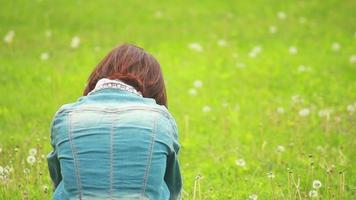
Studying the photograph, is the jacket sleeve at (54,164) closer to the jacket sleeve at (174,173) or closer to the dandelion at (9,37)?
the jacket sleeve at (174,173)

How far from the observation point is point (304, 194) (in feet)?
14.8

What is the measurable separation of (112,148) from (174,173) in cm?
52

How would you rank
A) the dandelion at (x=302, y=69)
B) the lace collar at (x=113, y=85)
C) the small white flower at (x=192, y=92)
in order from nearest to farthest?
1. the lace collar at (x=113, y=85)
2. the small white flower at (x=192, y=92)
3. the dandelion at (x=302, y=69)

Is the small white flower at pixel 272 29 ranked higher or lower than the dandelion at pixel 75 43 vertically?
lower

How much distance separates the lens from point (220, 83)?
8.23 metres

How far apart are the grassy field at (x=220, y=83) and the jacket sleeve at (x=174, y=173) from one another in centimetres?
83

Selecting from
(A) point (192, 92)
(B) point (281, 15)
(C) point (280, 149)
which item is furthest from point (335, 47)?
(C) point (280, 149)

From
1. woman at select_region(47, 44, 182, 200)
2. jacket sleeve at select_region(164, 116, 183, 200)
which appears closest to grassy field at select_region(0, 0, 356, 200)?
jacket sleeve at select_region(164, 116, 183, 200)

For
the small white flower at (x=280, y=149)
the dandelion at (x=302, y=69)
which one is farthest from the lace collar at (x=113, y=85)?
the dandelion at (x=302, y=69)

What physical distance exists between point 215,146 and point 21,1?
20.7 ft

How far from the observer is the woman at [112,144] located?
10.6ft

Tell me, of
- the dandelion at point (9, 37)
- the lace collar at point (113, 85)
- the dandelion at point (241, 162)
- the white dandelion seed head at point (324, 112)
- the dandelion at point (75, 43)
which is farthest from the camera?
the dandelion at point (75, 43)

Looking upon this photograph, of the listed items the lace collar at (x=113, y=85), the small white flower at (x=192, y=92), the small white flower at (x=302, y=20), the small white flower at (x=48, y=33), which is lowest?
the small white flower at (x=192, y=92)

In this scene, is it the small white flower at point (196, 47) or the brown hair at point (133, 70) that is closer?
the brown hair at point (133, 70)
